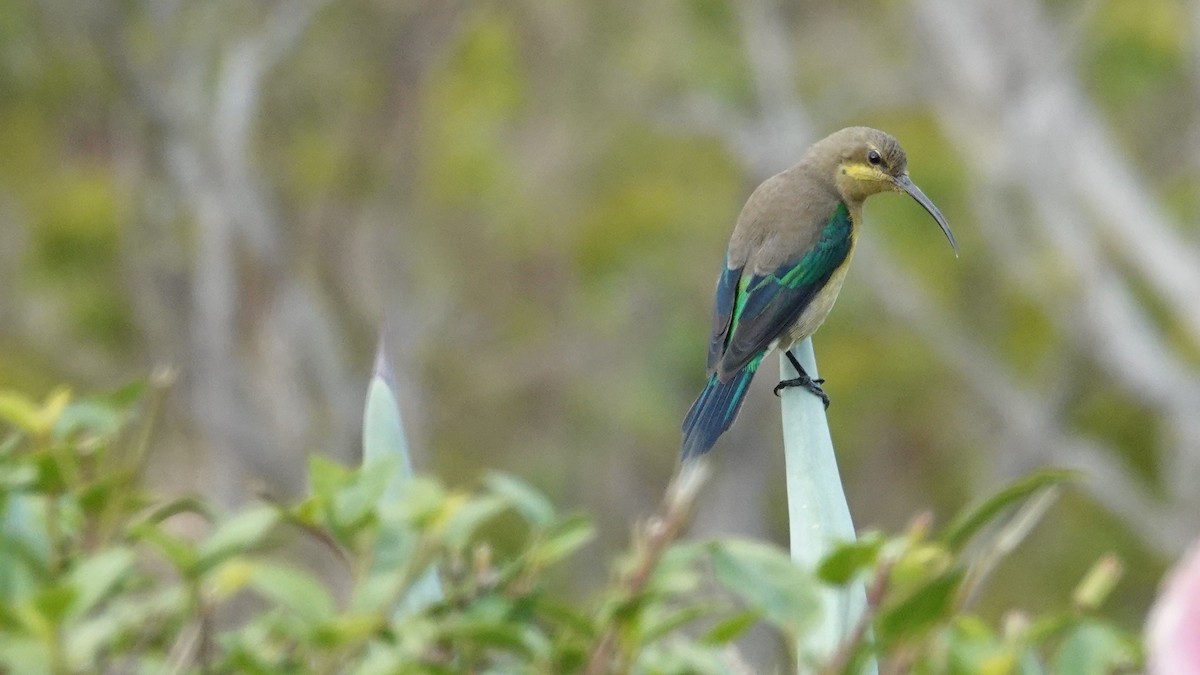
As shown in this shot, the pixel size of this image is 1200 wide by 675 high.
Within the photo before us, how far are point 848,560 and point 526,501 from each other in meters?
0.38

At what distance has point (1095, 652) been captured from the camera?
1740 mm

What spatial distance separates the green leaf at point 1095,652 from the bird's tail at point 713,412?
31.8 inches

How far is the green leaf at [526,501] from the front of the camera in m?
1.67

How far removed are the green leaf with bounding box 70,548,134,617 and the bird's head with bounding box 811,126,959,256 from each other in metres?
2.39

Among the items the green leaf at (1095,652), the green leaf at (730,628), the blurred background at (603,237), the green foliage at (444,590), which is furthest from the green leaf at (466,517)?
the blurred background at (603,237)

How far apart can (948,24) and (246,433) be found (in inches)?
278

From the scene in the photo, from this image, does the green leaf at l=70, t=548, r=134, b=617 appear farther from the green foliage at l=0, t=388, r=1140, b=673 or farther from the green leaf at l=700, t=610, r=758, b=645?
the green leaf at l=700, t=610, r=758, b=645

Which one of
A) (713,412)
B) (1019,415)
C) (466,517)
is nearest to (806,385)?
(466,517)

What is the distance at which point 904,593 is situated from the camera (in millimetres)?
1631

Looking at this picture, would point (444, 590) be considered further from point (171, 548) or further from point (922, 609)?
point (922, 609)

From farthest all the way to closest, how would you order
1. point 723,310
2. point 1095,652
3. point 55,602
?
point 723,310 → point 1095,652 → point 55,602

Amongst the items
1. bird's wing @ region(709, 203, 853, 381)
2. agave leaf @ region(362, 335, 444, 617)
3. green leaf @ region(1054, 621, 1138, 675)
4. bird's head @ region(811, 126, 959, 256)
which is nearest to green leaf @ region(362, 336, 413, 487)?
agave leaf @ region(362, 335, 444, 617)

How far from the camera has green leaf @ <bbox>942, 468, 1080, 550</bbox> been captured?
Answer: 151 cm

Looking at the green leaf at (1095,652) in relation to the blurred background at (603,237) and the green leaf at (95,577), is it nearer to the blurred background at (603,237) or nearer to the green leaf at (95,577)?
the green leaf at (95,577)
